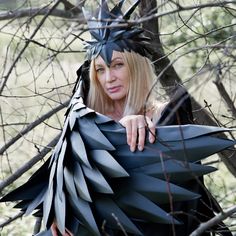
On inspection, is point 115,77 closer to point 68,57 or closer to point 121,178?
point 121,178

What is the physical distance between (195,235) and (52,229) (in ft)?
3.35

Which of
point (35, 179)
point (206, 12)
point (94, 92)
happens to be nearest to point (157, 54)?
point (94, 92)

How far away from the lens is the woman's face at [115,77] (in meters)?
3.16

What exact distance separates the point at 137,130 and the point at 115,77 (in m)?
0.28

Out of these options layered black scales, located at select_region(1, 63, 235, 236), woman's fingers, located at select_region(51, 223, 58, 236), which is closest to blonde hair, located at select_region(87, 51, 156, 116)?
layered black scales, located at select_region(1, 63, 235, 236)

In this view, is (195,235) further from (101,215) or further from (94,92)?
(94,92)

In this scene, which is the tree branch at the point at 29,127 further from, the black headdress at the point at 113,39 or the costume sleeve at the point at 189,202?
the costume sleeve at the point at 189,202

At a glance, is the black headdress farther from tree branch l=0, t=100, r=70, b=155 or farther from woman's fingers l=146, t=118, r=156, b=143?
tree branch l=0, t=100, r=70, b=155

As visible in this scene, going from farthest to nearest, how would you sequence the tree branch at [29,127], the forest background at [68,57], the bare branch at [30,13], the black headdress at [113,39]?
the tree branch at [29,127], the black headdress at [113,39], the bare branch at [30,13], the forest background at [68,57]

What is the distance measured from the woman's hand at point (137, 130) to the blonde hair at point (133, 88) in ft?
0.51

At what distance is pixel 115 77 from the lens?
10.4 feet

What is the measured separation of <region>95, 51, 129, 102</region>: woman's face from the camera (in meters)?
3.16

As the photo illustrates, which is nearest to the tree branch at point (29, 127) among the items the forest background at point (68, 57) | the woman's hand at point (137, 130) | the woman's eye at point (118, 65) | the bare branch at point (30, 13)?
the forest background at point (68, 57)

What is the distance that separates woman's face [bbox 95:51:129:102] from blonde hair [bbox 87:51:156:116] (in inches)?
0.6
